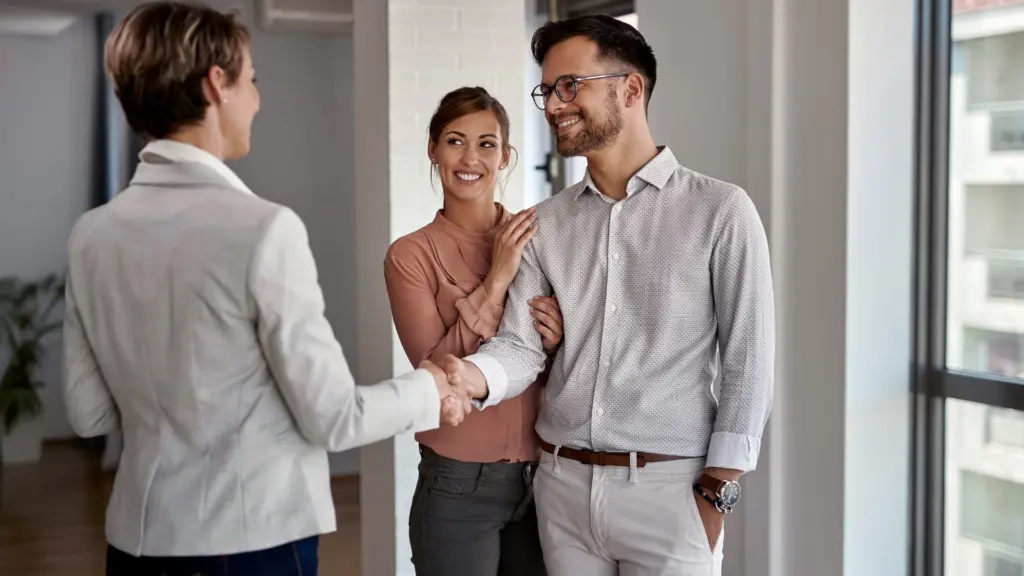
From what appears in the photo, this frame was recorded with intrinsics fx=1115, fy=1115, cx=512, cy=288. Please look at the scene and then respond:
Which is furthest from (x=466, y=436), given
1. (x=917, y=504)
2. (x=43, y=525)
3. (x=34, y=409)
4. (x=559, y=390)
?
(x=34, y=409)

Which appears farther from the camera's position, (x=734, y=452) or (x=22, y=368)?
(x=22, y=368)

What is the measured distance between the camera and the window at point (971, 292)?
9.04 feet

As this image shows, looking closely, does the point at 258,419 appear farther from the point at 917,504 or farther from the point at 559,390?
the point at 917,504

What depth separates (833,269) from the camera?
2.84 metres

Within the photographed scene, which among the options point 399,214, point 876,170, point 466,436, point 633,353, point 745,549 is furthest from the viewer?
point 399,214

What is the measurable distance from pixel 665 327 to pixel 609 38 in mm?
622

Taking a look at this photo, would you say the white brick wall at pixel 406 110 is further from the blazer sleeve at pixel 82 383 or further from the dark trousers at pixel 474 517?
the blazer sleeve at pixel 82 383

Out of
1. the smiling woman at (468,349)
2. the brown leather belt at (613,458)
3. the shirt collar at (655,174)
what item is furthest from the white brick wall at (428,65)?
the brown leather belt at (613,458)

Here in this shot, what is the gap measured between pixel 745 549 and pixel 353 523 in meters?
3.53

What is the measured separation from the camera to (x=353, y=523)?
6266 millimetres

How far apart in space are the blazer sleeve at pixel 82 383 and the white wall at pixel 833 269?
5.75 feet

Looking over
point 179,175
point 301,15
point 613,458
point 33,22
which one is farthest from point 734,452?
point 33,22

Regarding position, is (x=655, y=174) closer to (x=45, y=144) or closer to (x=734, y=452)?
(x=734, y=452)

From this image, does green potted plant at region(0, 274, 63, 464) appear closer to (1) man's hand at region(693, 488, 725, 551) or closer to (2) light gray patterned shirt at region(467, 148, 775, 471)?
(2) light gray patterned shirt at region(467, 148, 775, 471)
